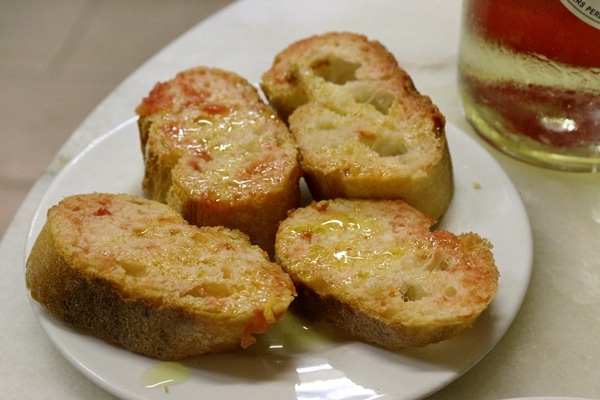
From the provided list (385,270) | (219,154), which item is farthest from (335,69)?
(385,270)

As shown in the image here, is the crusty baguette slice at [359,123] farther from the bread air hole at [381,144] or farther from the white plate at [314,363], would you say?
the white plate at [314,363]

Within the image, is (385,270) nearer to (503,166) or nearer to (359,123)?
(359,123)

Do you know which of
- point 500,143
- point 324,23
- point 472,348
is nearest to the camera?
point 472,348

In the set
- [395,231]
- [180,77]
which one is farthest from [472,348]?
[180,77]

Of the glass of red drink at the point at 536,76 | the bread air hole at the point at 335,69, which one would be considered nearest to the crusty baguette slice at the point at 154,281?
the bread air hole at the point at 335,69

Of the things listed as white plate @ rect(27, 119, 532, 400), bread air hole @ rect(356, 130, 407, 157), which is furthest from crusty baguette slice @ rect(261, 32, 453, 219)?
white plate @ rect(27, 119, 532, 400)

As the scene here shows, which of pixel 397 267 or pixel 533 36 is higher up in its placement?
pixel 533 36

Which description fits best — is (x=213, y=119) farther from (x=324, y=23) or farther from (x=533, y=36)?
(x=324, y=23)
